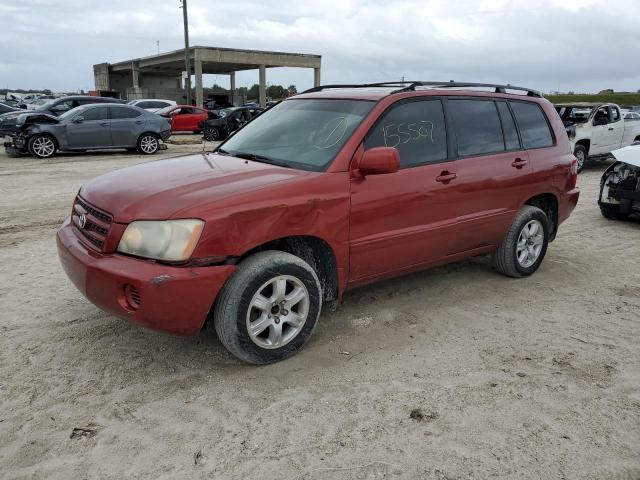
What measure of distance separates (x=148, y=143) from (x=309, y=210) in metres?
13.1

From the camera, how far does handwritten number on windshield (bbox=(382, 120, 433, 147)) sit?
3982mm

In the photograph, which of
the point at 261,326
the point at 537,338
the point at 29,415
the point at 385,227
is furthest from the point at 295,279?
the point at 537,338

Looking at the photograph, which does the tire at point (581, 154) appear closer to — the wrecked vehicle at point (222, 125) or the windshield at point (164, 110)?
the wrecked vehicle at point (222, 125)

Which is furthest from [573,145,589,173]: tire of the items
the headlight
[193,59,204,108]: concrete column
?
[193,59,204,108]: concrete column

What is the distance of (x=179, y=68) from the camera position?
1783 inches

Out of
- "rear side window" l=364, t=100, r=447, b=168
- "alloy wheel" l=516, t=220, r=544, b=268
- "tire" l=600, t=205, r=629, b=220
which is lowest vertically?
"tire" l=600, t=205, r=629, b=220

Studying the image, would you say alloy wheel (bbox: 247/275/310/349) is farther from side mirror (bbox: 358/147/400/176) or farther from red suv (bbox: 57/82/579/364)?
side mirror (bbox: 358/147/400/176)

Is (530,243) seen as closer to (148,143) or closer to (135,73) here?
(148,143)

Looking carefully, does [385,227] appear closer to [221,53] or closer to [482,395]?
[482,395]

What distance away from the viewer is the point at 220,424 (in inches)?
114

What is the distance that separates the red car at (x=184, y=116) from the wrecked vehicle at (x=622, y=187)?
18.3 metres

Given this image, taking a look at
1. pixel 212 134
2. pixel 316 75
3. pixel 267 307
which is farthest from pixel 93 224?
pixel 316 75

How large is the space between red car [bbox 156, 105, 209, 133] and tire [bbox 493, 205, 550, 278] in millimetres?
19838

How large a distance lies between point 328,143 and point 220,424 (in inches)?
79.1
